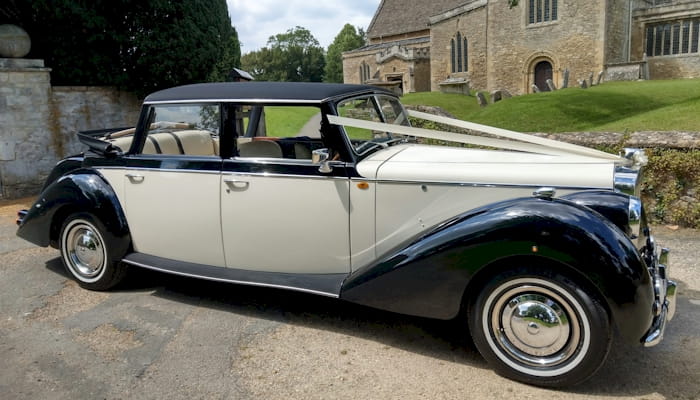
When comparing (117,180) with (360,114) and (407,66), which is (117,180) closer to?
(360,114)

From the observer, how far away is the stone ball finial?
31.0 feet

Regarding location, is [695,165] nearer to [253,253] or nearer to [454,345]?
[454,345]

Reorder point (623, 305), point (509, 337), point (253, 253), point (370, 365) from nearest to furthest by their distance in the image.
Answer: point (623, 305) < point (509, 337) < point (370, 365) < point (253, 253)

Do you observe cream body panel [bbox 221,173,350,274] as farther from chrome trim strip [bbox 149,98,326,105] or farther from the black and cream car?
chrome trim strip [bbox 149,98,326,105]

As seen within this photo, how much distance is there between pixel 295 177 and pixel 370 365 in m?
1.50

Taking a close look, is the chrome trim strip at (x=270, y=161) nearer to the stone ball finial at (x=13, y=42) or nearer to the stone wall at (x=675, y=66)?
the stone ball finial at (x=13, y=42)

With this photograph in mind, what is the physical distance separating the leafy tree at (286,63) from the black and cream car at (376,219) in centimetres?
7641

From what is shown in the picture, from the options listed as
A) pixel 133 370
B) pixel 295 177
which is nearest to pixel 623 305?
pixel 295 177

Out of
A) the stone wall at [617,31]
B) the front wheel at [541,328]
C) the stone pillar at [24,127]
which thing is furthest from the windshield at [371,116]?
the stone wall at [617,31]

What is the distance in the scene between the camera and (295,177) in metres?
3.94

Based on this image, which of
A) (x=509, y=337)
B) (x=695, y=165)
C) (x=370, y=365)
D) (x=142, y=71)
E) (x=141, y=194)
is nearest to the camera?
(x=509, y=337)

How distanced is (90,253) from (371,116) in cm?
302

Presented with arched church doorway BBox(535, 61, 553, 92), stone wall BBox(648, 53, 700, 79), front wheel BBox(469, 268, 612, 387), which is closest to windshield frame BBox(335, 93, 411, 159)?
front wheel BBox(469, 268, 612, 387)

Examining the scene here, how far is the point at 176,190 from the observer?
175 inches
